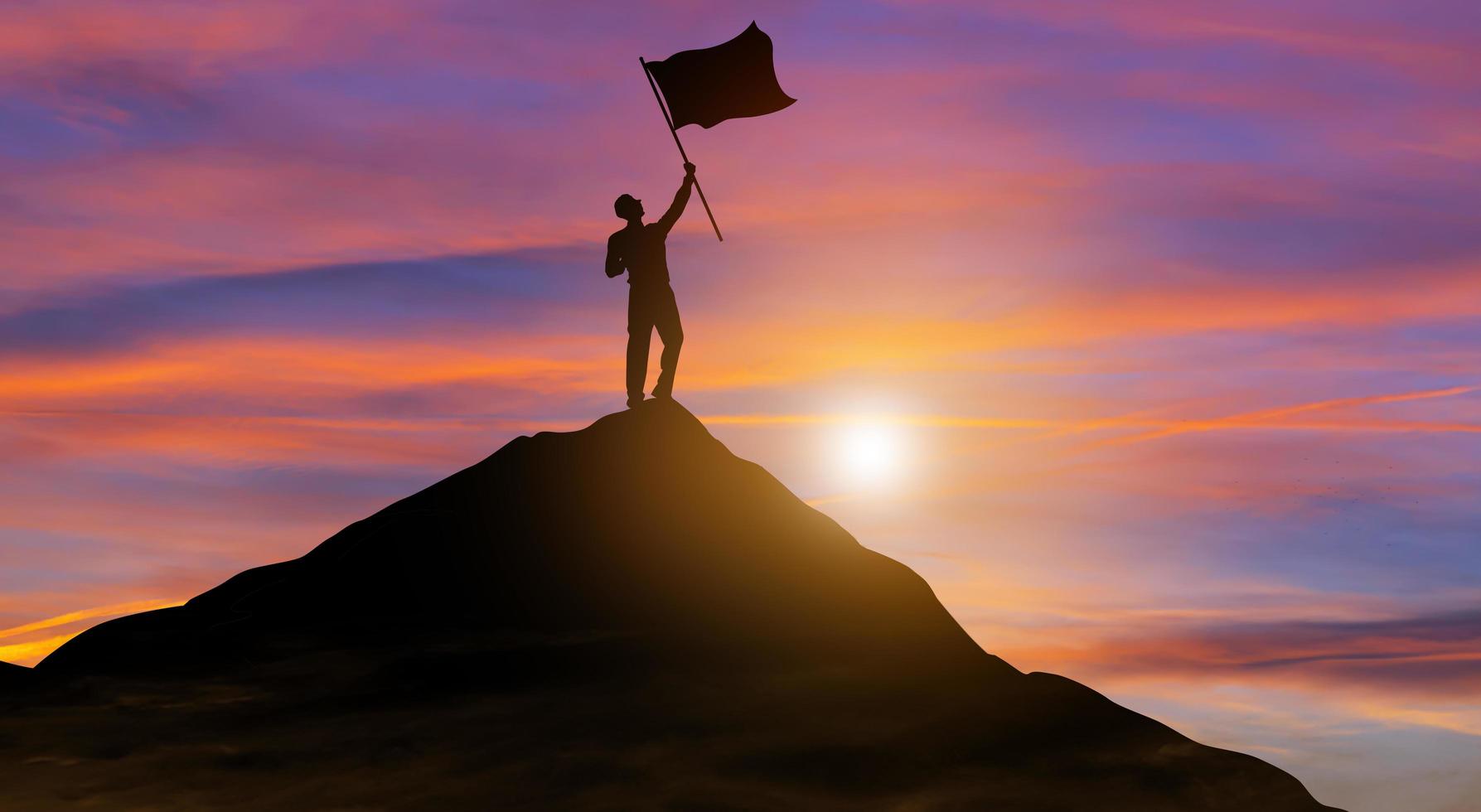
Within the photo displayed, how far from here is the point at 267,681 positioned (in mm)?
15742

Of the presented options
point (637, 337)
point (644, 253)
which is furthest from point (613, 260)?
point (637, 337)

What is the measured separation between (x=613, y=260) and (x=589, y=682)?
6.47 m

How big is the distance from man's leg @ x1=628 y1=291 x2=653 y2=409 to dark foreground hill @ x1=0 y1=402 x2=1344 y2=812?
39 cm

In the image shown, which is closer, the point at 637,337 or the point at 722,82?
the point at 722,82

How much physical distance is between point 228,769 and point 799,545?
8307 mm

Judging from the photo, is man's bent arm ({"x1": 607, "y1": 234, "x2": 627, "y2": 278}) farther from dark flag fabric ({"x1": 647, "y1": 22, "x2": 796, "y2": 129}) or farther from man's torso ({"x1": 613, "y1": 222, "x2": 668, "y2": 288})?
dark flag fabric ({"x1": 647, "y1": 22, "x2": 796, "y2": 129})

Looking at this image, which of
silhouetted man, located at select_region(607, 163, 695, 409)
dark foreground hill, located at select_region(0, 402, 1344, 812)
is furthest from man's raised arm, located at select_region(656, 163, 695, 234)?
dark foreground hill, located at select_region(0, 402, 1344, 812)

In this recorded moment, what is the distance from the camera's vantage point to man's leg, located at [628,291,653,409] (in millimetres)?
19375

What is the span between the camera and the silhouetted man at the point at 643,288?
19.3 metres

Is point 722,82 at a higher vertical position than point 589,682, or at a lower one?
higher

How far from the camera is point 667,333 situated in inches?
767

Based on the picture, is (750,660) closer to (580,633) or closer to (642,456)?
(580,633)

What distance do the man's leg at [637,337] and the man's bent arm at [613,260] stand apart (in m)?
0.37

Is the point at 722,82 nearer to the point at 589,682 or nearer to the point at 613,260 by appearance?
the point at 613,260
